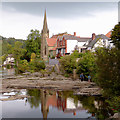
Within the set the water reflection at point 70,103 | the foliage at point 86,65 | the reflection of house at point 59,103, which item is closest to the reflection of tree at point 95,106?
the water reflection at point 70,103

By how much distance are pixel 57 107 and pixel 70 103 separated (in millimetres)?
2091

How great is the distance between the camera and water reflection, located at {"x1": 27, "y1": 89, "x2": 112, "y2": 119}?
21.0 meters

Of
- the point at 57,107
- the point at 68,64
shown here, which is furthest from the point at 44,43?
the point at 57,107

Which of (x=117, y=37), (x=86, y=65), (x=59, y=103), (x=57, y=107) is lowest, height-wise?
(x=57, y=107)

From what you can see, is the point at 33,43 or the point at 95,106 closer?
the point at 95,106

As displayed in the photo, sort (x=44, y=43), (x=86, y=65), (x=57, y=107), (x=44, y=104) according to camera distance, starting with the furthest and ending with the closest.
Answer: (x=44, y=43) < (x=86, y=65) < (x=44, y=104) < (x=57, y=107)

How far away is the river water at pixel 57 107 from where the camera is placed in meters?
20.2

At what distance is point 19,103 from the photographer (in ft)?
80.1

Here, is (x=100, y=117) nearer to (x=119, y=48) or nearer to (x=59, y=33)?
(x=119, y=48)

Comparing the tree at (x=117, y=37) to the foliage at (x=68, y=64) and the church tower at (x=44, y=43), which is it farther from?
the church tower at (x=44, y=43)

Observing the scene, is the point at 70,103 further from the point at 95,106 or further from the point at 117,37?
the point at 117,37

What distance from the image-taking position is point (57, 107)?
2366 cm

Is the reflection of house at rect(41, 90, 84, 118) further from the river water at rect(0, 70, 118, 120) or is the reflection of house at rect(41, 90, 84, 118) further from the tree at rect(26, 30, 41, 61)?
the tree at rect(26, 30, 41, 61)

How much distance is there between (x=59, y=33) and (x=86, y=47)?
31.9 meters
